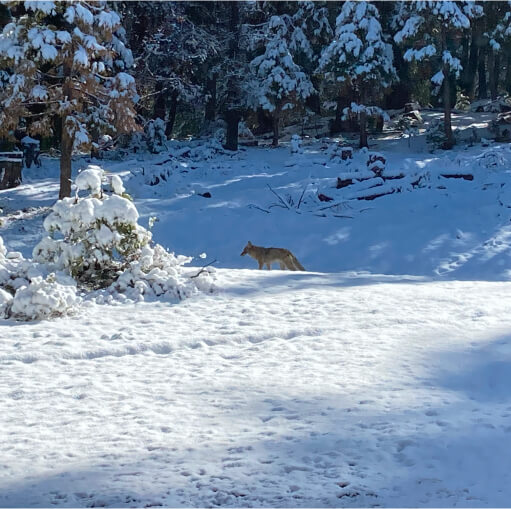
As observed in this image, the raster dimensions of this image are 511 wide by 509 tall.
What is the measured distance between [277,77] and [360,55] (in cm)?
359

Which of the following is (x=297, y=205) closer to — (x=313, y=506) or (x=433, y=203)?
(x=433, y=203)

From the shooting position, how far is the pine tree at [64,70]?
60.2 feet

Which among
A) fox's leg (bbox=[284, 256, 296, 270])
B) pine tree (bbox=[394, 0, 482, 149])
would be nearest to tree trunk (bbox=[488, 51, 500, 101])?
pine tree (bbox=[394, 0, 482, 149])

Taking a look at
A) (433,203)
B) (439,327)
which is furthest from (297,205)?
(439,327)

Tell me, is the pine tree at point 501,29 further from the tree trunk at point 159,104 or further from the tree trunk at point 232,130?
the tree trunk at point 159,104

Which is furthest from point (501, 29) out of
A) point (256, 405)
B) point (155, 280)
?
point (256, 405)

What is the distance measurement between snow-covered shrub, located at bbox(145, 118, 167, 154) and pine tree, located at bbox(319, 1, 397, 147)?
24.3ft

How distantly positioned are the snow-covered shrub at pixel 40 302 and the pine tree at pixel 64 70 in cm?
1010

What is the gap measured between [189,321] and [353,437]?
153 inches

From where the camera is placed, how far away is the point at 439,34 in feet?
98.8

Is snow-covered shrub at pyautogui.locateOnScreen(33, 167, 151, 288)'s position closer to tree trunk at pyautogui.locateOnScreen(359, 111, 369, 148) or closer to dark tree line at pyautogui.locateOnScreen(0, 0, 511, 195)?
dark tree line at pyautogui.locateOnScreen(0, 0, 511, 195)

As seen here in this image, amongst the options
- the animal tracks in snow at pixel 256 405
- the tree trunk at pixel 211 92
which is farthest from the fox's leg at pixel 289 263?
the tree trunk at pixel 211 92

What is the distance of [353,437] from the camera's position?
16.1 ft

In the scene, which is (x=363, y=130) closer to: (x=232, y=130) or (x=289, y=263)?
(x=232, y=130)
